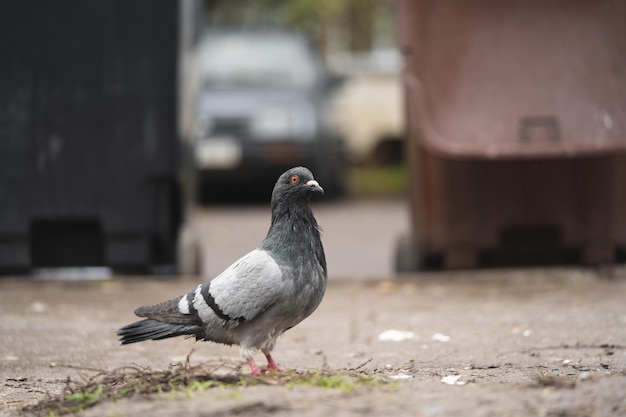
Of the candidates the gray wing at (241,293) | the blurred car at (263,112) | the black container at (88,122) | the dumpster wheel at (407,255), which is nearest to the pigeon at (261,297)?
the gray wing at (241,293)

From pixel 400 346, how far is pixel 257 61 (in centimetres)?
898

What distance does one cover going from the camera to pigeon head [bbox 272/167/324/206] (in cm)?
441

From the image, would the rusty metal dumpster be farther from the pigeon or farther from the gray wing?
the gray wing

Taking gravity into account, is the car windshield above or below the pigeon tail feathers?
above

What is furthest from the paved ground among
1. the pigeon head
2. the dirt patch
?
the pigeon head

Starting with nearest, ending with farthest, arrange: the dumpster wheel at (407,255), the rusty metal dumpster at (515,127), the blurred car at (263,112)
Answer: the rusty metal dumpster at (515,127) → the dumpster wheel at (407,255) → the blurred car at (263,112)

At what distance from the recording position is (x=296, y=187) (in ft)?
14.5

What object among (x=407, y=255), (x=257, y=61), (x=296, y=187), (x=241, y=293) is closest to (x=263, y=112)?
(x=257, y=61)

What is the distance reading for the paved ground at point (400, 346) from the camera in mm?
3406

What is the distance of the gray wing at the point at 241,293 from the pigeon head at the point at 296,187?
277 millimetres

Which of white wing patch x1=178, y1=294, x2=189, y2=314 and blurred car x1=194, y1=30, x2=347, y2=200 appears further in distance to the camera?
blurred car x1=194, y1=30, x2=347, y2=200

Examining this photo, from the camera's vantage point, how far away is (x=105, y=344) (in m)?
5.42

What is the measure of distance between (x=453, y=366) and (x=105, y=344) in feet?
5.59

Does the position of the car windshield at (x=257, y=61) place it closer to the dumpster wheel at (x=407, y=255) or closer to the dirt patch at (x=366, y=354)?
the dumpster wheel at (x=407, y=255)
